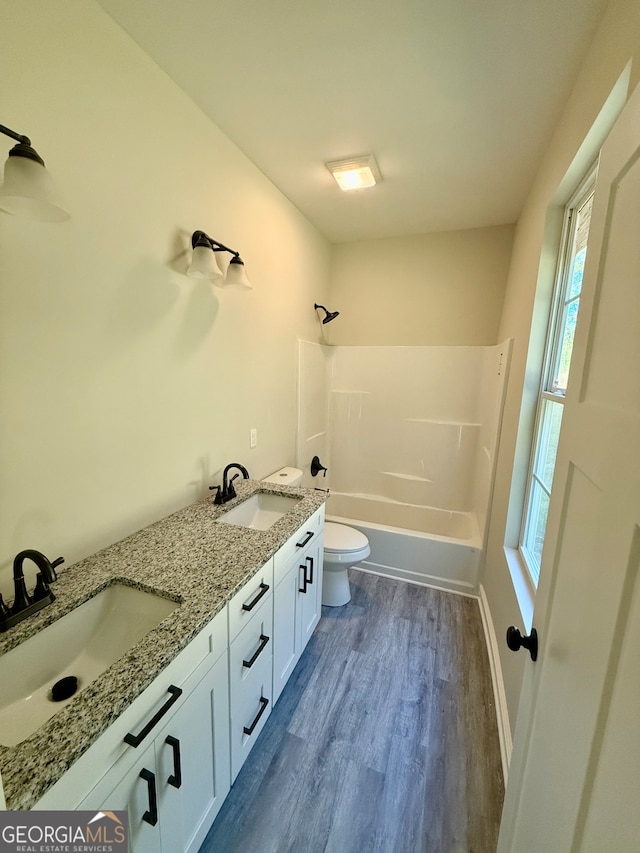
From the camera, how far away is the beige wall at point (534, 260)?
0.97 meters

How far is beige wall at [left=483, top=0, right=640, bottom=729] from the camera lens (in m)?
0.97

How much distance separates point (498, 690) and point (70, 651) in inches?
71.2

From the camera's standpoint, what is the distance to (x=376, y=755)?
4.48 feet

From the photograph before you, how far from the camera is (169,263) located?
1.41 m

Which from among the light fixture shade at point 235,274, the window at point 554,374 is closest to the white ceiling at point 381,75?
the window at point 554,374

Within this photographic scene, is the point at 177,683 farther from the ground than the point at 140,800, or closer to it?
farther from the ground

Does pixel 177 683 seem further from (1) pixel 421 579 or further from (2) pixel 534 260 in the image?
(2) pixel 534 260

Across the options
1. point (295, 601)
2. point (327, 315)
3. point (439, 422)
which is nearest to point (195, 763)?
point (295, 601)

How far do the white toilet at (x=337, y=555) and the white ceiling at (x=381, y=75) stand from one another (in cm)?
187

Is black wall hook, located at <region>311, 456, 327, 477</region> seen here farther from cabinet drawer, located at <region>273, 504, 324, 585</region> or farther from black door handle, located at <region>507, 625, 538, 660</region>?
black door handle, located at <region>507, 625, 538, 660</region>

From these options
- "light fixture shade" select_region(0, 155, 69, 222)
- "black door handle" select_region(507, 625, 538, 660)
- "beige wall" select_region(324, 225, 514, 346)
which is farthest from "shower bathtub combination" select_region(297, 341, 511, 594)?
"light fixture shade" select_region(0, 155, 69, 222)

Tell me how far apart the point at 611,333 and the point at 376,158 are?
1.77 metres

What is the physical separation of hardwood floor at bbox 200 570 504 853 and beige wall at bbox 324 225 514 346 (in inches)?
88.4

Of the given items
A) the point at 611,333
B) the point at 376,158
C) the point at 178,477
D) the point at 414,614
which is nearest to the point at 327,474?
the point at 414,614
